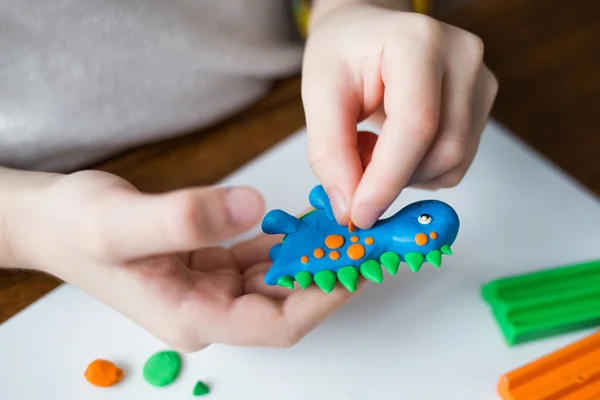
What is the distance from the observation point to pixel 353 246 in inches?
15.4

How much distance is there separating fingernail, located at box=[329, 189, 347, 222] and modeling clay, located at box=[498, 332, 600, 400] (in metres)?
0.17

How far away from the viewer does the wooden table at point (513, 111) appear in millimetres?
538

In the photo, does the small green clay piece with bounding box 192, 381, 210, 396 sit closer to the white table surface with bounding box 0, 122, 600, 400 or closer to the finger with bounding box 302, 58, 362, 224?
the white table surface with bounding box 0, 122, 600, 400

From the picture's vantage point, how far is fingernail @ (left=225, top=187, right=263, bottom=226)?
11.9 inches

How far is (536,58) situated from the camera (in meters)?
0.69

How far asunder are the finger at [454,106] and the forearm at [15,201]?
0.83 feet

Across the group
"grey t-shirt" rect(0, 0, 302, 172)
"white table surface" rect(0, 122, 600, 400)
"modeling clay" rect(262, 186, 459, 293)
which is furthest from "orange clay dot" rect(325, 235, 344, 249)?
"grey t-shirt" rect(0, 0, 302, 172)

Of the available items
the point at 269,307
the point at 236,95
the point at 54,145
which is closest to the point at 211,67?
the point at 236,95

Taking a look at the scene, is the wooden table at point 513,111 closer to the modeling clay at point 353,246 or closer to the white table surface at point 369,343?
the white table surface at point 369,343

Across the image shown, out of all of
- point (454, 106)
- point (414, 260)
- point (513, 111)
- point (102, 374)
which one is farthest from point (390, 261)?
point (513, 111)

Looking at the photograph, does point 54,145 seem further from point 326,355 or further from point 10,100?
point 326,355

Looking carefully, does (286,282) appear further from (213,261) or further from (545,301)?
(545,301)

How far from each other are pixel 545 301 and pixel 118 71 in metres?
0.40

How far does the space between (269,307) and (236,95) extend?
0.84 ft
